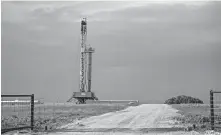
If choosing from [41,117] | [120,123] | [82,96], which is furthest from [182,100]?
[120,123]

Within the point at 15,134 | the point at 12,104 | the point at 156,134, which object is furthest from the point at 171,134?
the point at 12,104

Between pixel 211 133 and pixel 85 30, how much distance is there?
57.0 m

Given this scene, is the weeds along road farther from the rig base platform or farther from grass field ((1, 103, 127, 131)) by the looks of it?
the rig base platform

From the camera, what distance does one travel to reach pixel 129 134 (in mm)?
13703

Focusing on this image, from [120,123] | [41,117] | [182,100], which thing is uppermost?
[120,123]

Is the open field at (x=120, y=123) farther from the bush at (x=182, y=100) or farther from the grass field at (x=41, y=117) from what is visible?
the bush at (x=182, y=100)

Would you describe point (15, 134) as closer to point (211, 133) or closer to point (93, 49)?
point (211, 133)

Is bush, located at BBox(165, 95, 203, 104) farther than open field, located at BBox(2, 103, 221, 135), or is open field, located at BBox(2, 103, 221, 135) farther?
bush, located at BBox(165, 95, 203, 104)

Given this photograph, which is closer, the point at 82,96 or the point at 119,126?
the point at 119,126

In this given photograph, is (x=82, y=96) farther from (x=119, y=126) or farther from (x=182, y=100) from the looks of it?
(x=119, y=126)

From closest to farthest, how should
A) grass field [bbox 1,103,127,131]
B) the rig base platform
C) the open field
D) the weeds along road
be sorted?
1. the weeds along road
2. the open field
3. grass field [bbox 1,103,127,131]
4. the rig base platform

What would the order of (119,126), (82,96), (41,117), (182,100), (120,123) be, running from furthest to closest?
(182,100) < (82,96) < (41,117) < (120,123) < (119,126)

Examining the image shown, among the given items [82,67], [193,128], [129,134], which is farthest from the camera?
[82,67]

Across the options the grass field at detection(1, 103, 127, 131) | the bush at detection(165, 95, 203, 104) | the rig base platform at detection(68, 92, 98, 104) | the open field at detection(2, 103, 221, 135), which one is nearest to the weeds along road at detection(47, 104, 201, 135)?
the open field at detection(2, 103, 221, 135)
